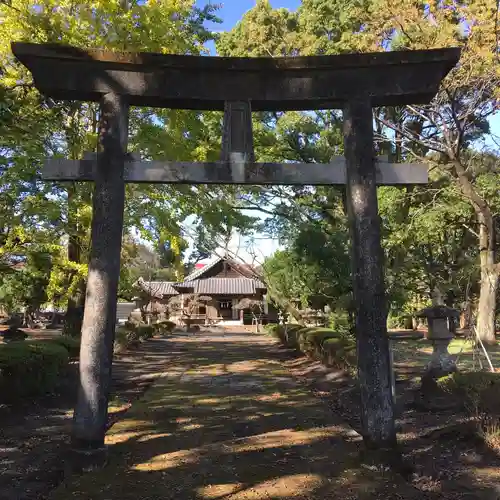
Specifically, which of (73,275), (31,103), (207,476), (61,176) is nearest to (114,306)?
(61,176)

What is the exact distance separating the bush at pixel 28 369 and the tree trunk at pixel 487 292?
1690cm

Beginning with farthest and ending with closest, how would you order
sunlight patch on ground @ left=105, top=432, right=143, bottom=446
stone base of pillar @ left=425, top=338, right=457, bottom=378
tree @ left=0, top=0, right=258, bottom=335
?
tree @ left=0, top=0, right=258, bottom=335 < stone base of pillar @ left=425, top=338, right=457, bottom=378 < sunlight patch on ground @ left=105, top=432, right=143, bottom=446

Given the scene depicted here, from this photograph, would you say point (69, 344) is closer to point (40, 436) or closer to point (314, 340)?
point (40, 436)

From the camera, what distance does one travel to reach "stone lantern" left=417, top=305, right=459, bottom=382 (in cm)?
931

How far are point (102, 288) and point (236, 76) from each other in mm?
2970

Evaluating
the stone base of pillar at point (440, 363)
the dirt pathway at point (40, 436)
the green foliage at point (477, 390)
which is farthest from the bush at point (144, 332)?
the green foliage at point (477, 390)

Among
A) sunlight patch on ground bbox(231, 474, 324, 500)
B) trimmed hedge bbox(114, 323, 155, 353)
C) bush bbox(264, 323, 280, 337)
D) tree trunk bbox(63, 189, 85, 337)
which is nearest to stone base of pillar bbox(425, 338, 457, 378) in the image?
sunlight patch on ground bbox(231, 474, 324, 500)

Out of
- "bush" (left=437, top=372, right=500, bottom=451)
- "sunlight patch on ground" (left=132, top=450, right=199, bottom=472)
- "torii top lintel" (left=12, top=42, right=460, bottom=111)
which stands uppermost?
"torii top lintel" (left=12, top=42, right=460, bottom=111)

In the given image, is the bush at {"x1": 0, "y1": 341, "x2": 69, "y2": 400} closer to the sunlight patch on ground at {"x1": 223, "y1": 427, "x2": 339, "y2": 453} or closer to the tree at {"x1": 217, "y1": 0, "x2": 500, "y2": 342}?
the sunlight patch on ground at {"x1": 223, "y1": 427, "x2": 339, "y2": 453}

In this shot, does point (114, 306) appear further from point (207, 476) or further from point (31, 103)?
point (31, 103)

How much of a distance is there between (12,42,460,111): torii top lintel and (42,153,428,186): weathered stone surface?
0.82m

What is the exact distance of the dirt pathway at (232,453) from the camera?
15.0 ft

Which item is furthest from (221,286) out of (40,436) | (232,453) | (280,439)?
(232,453)

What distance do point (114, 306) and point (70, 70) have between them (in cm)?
277
